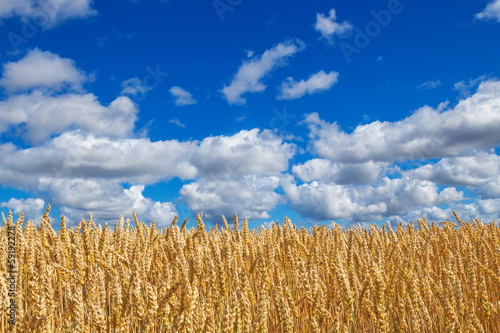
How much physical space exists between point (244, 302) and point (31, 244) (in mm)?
2456

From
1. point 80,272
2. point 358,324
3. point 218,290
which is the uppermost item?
point 80,272

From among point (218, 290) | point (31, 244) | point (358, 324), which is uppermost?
point (31, 244)

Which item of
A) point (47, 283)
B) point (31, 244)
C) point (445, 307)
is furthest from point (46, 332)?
point (445, 307)

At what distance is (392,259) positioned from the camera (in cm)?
469

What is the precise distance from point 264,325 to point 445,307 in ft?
4.19

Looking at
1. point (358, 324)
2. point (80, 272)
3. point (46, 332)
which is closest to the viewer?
point (46, 332)

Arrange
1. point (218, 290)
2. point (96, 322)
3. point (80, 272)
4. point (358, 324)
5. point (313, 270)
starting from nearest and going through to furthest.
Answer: point (96, 322) < point (313, 270) < point (218, 290) < point (80, 272) < point (358, 324)

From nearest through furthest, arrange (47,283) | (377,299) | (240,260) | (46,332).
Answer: (46,332), (47,283), (377,299), (240,260)

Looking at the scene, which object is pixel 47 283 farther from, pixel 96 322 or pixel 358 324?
pixel 358 324

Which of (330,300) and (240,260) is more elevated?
(240,260)

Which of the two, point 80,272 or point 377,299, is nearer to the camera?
point 377,299

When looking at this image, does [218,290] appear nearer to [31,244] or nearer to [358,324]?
[358,324]

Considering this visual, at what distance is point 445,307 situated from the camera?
2.48 meters

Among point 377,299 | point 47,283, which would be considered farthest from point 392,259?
point 47,283
